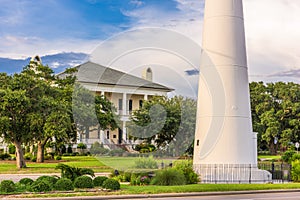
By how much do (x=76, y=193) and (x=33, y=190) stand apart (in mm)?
1886

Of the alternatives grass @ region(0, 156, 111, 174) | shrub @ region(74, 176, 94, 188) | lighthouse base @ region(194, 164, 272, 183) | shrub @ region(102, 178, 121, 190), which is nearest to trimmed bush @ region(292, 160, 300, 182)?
lighthouse base @ region(194, 164, 272, 183)

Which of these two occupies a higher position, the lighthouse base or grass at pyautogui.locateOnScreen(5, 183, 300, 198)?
the lighthouse base

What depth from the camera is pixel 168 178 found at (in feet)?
81.0

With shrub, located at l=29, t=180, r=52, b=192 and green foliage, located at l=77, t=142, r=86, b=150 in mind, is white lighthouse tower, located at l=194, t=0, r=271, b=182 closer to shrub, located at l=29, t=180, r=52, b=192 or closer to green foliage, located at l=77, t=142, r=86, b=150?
shrub, located at l=29, t=180, r=52, b=192

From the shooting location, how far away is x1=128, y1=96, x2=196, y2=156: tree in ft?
114

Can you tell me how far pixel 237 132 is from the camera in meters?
27.8

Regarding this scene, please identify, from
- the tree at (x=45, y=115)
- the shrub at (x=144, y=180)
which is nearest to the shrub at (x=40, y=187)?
the shrub at (x=144, y=180)

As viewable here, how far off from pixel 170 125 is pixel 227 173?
13337 mm

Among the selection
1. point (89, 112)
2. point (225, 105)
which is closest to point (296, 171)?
point (225, 105)

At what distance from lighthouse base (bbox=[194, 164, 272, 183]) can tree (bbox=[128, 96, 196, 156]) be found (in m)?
4.68

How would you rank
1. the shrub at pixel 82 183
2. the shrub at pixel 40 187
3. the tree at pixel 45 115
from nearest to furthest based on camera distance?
→ the shrub at pixel 40 187
the shrub at pixel 82 183
the tree at pixel 45 115

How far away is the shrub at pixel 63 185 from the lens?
21261 millimetres

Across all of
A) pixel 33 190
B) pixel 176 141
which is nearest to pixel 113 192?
pixel 33 190

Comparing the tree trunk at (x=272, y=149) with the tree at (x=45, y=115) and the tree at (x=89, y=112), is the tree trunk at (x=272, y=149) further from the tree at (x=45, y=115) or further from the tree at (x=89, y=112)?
the tree at (x=45, y=115)
